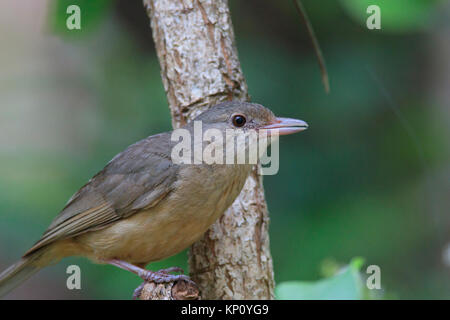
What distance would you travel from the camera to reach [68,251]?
4.11m

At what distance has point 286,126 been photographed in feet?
12.5

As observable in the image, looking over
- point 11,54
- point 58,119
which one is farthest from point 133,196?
point 11,54

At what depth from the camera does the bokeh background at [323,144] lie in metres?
5.39

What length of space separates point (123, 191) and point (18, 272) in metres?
1.06

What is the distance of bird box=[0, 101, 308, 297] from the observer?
362 cm

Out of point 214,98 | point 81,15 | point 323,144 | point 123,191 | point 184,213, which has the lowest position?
point 184,213

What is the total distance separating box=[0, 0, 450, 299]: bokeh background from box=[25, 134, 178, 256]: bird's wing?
4.30 ft

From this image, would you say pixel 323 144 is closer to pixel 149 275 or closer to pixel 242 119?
pixel 242 119

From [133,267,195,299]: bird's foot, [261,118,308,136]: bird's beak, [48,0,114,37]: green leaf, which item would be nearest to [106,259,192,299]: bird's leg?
[133,267,195,299]: bird's foot

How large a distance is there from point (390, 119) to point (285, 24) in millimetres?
1552

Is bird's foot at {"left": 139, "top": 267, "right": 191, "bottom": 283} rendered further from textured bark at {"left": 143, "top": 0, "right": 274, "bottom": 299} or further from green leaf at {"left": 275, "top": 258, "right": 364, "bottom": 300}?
green leaf at {"left": 275, "top": 258, "right": 364, "bottom": 300}

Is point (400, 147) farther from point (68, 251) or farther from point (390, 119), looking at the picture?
point (68, 251)

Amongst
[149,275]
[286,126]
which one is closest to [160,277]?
[149,275]

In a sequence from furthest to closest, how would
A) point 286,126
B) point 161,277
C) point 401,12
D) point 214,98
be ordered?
1. point 401,12
2. point 214,98
3. point 286,126
4. point 161,277
